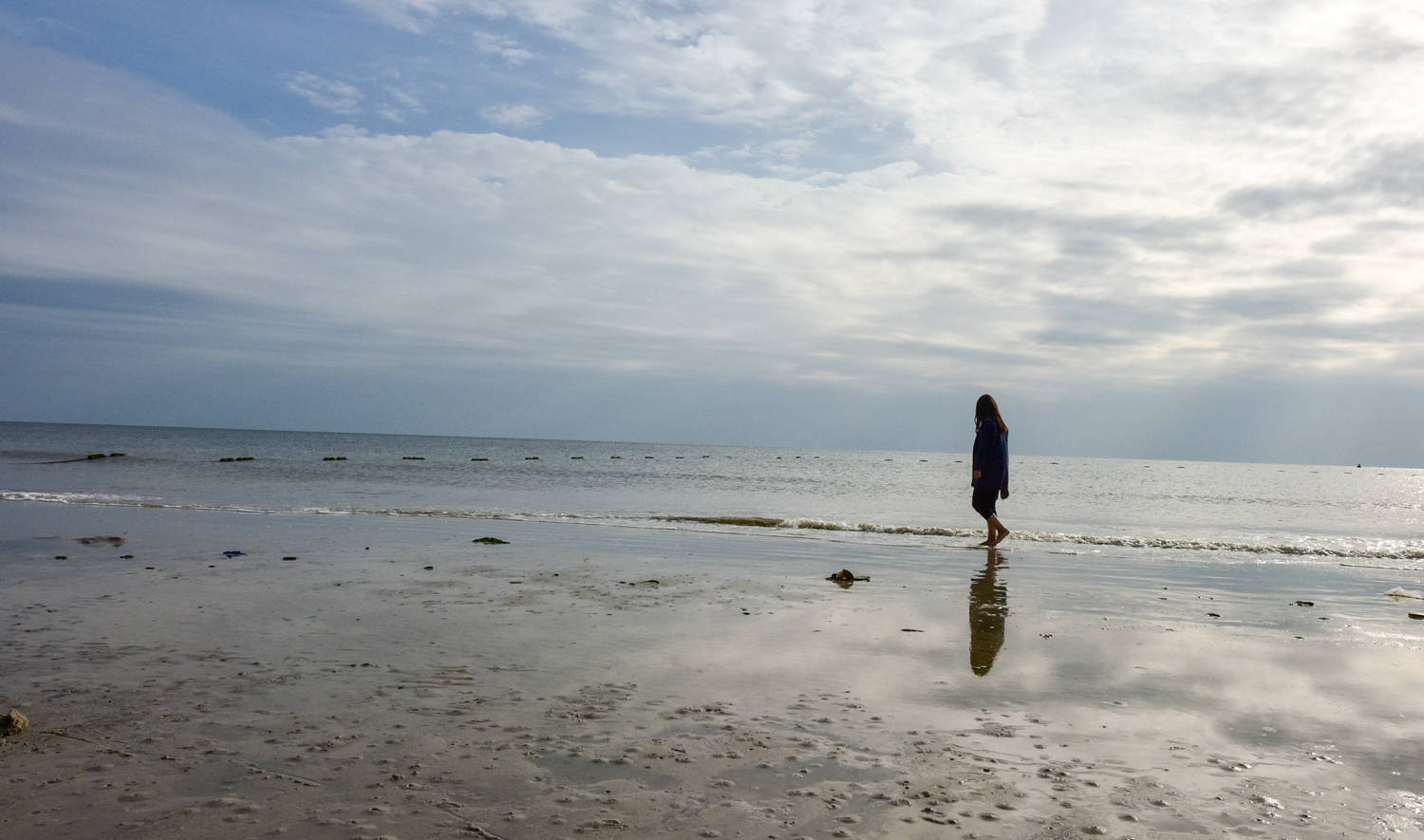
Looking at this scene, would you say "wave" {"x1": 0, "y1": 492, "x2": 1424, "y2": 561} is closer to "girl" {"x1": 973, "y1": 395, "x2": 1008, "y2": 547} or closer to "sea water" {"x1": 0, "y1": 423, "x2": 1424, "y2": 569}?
"sea water" {"x1": 0, "y1": 423, "x2": 1424, "y2": 569}

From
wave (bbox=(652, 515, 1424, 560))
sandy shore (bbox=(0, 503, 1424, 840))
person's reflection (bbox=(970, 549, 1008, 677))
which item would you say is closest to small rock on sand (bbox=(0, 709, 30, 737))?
sandy shore (bbox=(0, 503, 1424, 840))

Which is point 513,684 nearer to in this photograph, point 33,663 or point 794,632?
point 794,632

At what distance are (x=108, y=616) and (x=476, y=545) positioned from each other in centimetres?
607

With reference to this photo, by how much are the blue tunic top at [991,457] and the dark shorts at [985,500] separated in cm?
4

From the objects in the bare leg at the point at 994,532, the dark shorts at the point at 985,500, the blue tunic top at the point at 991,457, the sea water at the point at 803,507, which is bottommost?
the sea water at the point at 803,507

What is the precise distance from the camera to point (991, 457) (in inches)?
558

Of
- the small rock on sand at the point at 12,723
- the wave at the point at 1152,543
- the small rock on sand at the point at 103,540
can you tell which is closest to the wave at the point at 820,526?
the wave at the point at 1152,543

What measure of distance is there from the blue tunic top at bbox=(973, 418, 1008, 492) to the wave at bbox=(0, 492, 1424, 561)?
2373 millimetres

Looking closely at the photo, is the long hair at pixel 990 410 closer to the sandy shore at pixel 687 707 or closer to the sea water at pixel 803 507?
the sea water at pixel 803 507

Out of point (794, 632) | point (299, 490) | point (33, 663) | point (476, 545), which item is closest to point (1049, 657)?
point (794, 632)

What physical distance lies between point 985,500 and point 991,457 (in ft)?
2.28

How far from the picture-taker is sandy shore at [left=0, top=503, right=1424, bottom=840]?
349 centimetres

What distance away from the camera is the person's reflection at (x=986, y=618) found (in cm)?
636

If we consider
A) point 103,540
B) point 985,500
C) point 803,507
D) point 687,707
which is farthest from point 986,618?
point 803,507
